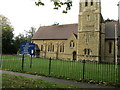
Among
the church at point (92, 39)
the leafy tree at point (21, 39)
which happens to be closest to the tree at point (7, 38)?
the leafy tree at point (21, 39)

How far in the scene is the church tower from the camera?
31.3 meters

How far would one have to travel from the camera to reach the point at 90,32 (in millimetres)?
32000

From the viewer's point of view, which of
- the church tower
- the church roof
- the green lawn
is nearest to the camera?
the green lawn

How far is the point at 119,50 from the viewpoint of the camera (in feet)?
106

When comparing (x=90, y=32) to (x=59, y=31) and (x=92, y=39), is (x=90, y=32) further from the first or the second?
(x=59, y=31)

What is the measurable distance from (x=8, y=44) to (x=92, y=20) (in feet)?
102

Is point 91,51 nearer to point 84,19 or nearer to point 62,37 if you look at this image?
point 84,19

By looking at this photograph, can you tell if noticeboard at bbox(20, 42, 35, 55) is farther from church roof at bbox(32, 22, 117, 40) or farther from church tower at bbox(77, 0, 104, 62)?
church roof at bbox(32, 22, 117, 40)

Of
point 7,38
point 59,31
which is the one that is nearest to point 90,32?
point 59,31

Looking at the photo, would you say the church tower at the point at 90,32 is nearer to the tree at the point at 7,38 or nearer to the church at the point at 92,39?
the church at the point at 92,39

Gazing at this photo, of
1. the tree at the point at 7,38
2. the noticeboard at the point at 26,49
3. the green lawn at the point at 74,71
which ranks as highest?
the tree at the point at 7,38

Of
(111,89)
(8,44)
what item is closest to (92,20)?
(111,89)

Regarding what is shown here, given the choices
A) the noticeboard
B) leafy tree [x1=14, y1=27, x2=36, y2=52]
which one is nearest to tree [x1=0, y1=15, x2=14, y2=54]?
leafy tree [x1=14, y1=27, x2=36, y2=52]

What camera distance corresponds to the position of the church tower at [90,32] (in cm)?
3133
